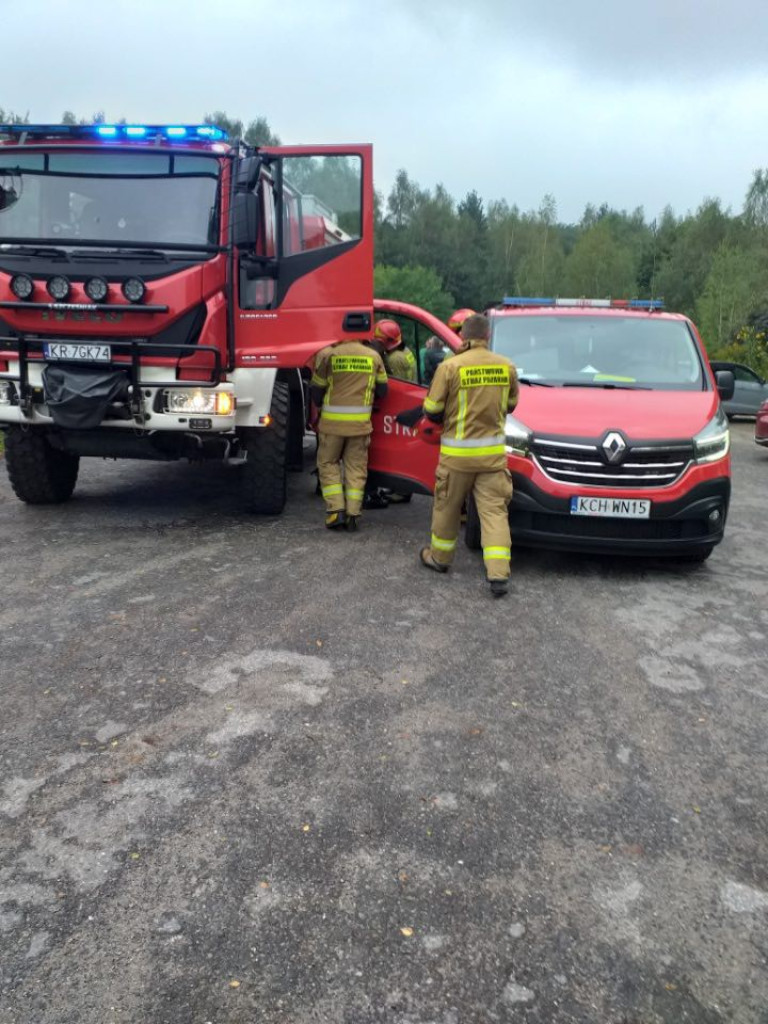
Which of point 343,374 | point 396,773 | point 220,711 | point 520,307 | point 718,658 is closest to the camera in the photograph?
point 396,773

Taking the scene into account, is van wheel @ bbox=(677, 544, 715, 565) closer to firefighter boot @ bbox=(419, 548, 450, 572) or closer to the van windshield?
the van windshield

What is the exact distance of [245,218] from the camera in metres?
6.45

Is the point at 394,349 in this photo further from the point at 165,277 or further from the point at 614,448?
the point at 614,448

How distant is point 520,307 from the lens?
26.3 ft

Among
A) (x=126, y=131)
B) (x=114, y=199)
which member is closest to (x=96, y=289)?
(x=114, y=199)

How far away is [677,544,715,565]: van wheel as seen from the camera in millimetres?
6241

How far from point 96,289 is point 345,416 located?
207cm

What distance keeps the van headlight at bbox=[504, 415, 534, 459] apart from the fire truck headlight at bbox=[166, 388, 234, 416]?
2123mm

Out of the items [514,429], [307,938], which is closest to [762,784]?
[307,938]

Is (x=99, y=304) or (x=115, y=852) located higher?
(x=99, y=304)

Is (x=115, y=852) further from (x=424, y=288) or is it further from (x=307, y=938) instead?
(x=424, y=288)

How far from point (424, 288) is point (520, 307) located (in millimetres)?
60024

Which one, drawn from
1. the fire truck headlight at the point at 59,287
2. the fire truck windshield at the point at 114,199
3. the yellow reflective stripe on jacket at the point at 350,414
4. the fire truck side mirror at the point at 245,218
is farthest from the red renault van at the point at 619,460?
the fire truck headlight at the point at 59,287

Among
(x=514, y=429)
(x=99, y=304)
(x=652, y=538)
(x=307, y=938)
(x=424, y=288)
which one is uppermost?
(x=424, y=288)
